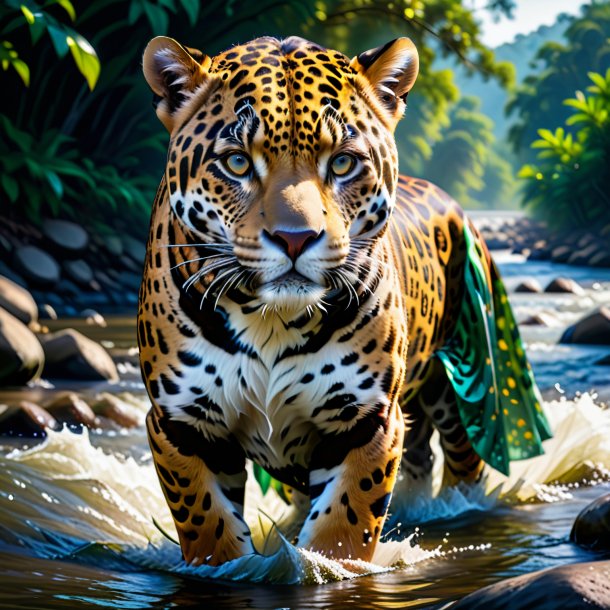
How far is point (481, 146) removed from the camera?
81.0 m

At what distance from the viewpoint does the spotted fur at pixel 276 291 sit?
334 cm

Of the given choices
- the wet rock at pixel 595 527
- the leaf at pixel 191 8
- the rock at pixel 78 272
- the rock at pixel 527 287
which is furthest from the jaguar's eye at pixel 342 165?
the rock at pixel 527 287

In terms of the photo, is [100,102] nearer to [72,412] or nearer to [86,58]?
[86,58]

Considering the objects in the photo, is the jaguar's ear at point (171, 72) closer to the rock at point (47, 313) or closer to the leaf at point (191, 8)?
the rock at point (47, 313)

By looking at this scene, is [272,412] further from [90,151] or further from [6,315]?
[90,151]

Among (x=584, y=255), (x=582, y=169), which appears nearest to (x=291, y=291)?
(x=584, y=255)

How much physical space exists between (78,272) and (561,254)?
16.3 meters

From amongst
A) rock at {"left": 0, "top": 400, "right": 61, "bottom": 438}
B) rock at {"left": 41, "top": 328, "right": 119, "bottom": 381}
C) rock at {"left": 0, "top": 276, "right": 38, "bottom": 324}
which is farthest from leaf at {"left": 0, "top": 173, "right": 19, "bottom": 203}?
rock at {"left": 0, "top": 400, "right": 61, "bottom": 438}

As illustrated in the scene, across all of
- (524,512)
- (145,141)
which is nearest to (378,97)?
(524,512)

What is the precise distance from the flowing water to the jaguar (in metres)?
0.13

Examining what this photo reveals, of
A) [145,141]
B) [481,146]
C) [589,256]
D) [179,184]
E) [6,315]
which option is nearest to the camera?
[179,184]

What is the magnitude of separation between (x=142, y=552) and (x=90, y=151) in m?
14.7

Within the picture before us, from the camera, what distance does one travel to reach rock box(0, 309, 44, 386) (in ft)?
27.7

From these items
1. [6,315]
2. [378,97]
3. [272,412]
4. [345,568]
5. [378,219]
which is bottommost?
[345,568]
